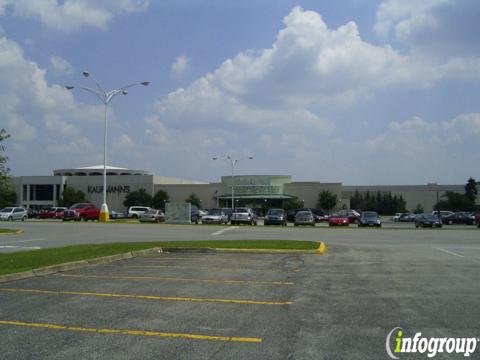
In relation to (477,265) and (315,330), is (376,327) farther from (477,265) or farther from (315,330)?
(477,265)

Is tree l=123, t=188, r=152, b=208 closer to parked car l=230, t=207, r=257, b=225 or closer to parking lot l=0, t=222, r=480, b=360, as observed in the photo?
parked car l=230, t=207, r=257, b=225

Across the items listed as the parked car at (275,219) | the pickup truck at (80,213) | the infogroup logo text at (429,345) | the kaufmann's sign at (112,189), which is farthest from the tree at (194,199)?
the infogroup logo text at (429,345)

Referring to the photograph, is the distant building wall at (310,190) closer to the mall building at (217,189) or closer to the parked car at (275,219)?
the mall building at (217,189)

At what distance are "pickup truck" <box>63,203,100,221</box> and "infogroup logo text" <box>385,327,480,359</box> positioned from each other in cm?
5153

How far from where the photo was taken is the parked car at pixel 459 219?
216 feet

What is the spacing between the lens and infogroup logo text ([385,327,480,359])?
6320 mm

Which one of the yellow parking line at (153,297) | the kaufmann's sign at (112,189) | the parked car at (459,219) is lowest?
the parked car at (459,219)

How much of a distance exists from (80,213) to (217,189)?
57684mm

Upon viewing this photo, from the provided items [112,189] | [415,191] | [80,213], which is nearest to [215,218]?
[80,213]

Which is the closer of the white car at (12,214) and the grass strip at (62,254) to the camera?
the grass strip at (62,254)

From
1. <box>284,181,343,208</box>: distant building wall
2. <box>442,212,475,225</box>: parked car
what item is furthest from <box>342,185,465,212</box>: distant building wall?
<box>442,212,475,225</box>: parked car

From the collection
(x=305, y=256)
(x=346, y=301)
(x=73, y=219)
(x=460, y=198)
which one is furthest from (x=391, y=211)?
(x=346, y=301)

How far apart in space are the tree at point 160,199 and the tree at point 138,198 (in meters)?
0.95

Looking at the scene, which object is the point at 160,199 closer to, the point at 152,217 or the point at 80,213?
the point at 80,213
